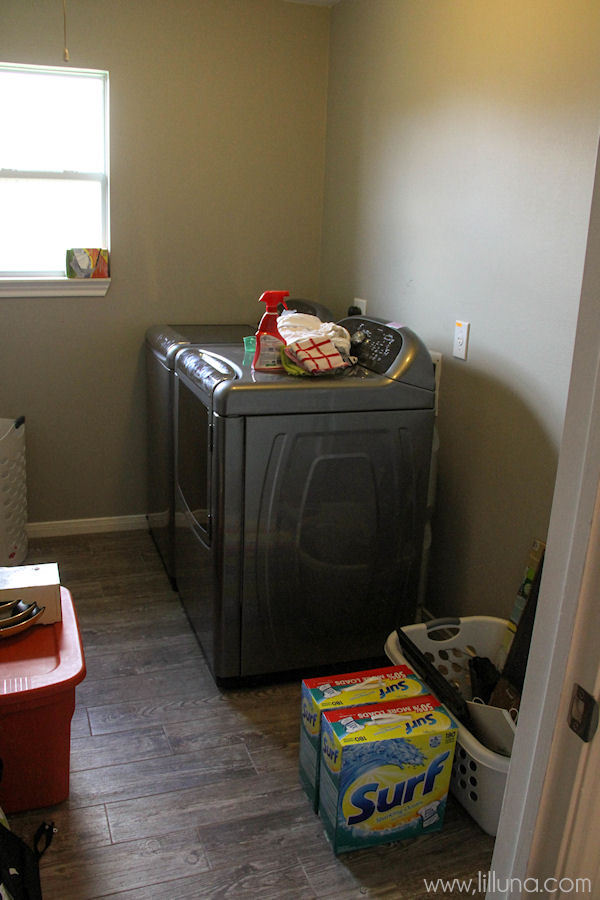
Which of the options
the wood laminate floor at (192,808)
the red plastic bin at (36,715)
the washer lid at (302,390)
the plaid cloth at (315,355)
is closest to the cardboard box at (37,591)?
the red plastic bin at (36,715)

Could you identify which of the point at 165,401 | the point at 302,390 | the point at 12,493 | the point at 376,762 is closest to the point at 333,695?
the point at 376,762

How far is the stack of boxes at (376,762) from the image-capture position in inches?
68.2

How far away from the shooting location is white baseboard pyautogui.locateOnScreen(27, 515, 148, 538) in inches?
137

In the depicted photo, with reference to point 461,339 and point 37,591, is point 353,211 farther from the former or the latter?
point 37,591

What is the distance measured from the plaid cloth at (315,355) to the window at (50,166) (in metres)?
1.48

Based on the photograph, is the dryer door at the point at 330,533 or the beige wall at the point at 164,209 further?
the beige wall at the point at 164,209

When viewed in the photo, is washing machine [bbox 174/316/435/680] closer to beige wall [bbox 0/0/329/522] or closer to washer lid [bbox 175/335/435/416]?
washer lid [bbox 175/335/435/416]

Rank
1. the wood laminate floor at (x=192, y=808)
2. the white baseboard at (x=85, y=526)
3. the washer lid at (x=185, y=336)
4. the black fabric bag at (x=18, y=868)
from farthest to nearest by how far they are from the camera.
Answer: the white baseboard at (x=85, y=526), the washer lid at (x=185, y=336), the wood laminate floor at (x=192, y=808), the black fabric bag at (x=18, y=868)

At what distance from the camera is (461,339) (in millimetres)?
2461

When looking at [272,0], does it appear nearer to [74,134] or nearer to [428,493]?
[74,134]

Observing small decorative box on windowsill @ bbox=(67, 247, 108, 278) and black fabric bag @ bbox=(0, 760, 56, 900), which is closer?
black fabric bag @ bbox=(0, 760, 56, 900)

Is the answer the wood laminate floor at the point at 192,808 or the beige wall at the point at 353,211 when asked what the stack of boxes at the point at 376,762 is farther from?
the beige wall at the point at 353,211

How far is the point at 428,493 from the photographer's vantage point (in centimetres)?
250

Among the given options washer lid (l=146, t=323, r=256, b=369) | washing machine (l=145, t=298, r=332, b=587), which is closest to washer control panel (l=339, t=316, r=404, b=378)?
washing machine (l=145, t=298, r=332, b=587)
